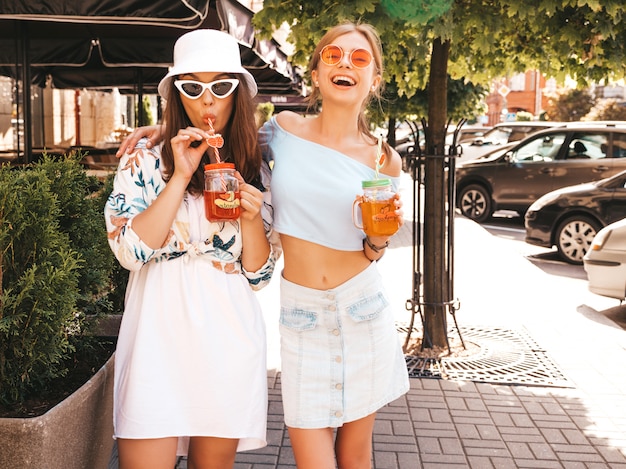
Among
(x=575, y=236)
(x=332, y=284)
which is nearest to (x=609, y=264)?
Result: (x=575, y=236)

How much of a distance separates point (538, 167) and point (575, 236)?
3904mm

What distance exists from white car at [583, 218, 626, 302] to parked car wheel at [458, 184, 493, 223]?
7.78 m

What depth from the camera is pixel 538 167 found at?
14883 mm

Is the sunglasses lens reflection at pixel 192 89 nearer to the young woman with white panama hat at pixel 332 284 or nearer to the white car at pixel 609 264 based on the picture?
the young woman with white panama hat at pixel 332 284

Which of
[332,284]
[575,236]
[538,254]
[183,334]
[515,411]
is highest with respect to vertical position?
[332,284]

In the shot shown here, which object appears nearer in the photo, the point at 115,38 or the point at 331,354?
the point at 331,354

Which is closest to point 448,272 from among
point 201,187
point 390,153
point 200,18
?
point 200,18

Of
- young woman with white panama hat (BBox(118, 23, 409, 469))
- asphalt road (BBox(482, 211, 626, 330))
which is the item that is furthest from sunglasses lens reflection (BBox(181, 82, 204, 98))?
asphalt road (BBox(482, 211, 626, 330))

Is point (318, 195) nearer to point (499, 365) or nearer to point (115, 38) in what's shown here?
point (499, 365)

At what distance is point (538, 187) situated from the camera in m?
14.9

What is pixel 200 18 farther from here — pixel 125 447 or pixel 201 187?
pixel 125 447

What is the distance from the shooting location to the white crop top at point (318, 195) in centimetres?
278

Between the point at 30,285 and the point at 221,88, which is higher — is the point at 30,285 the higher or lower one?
the lower one

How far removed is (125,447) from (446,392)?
10.2 feet
